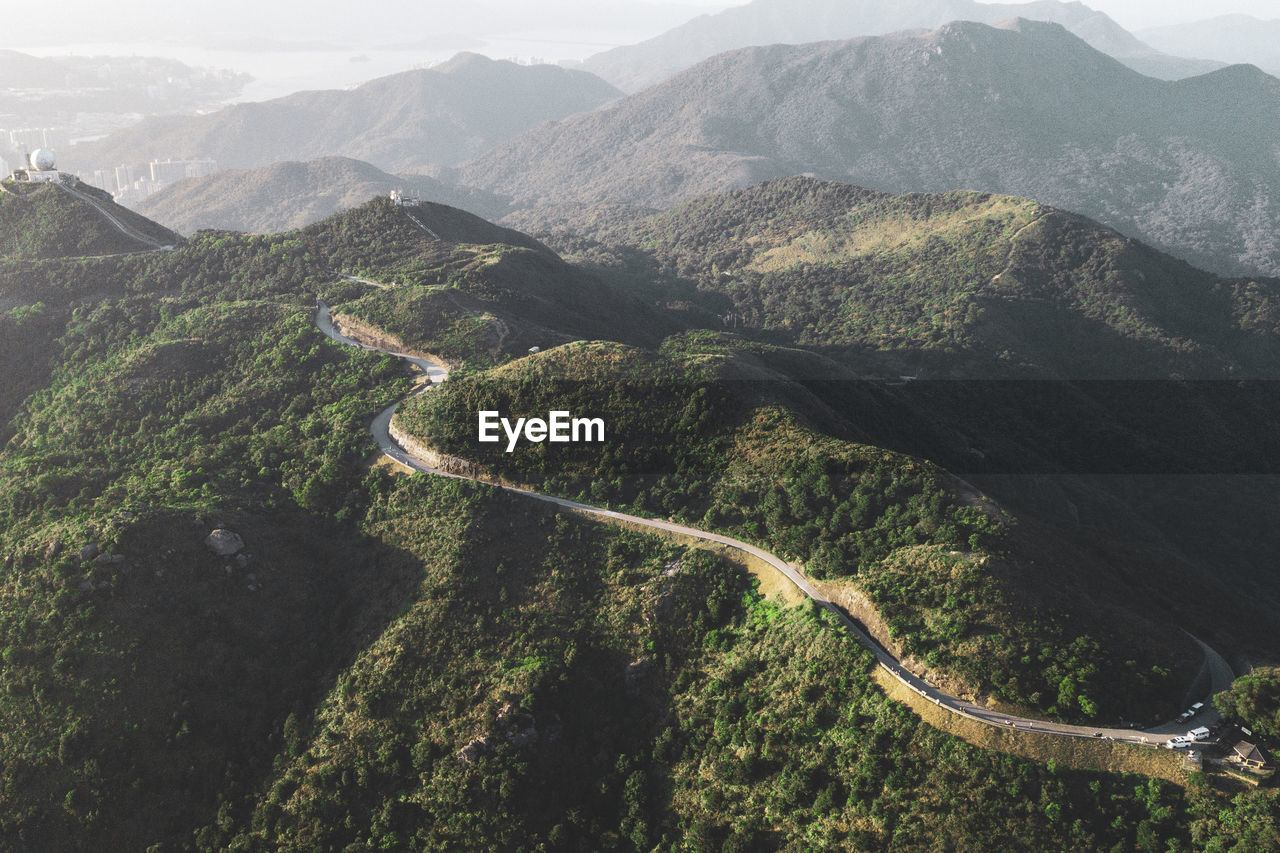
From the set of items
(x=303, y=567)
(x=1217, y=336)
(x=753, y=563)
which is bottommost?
(x=1217, y=336)

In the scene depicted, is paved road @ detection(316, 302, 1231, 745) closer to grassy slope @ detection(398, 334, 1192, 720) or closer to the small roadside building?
grassy slope @ detection(398, 334, 1192, 720)

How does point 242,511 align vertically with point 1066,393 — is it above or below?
above

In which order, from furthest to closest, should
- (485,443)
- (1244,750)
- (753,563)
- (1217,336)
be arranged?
(1217,336)
(485,443)
(753,563)
(1244,750)

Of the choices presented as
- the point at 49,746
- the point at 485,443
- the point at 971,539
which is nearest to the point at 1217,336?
the point at 971,539

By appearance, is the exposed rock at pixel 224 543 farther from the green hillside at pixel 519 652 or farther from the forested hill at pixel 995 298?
the forested hill at pixel 995 298

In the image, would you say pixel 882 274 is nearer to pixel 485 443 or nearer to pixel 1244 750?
pixel 485 443

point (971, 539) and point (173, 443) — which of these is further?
point (173, 443)

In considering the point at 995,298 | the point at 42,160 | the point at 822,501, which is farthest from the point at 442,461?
the point at 995,298

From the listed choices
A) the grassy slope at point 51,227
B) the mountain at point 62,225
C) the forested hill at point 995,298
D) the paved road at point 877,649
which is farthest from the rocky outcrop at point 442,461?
the forested hill at point 995,298
